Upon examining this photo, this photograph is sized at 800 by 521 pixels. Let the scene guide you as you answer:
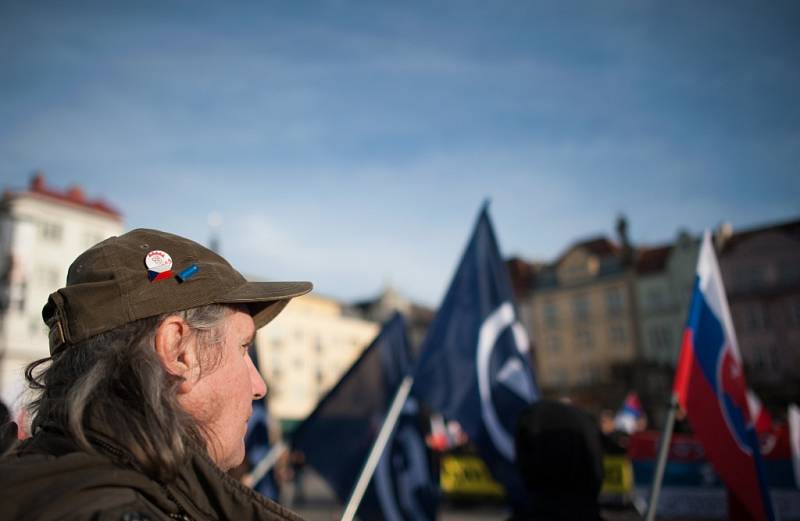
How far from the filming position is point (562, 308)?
58219mm

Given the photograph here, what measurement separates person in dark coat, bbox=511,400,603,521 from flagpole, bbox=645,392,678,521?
63 centimetres

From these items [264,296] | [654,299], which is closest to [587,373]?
[654,299]

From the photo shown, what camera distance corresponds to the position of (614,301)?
54.9 m

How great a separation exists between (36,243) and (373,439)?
43.0 meters

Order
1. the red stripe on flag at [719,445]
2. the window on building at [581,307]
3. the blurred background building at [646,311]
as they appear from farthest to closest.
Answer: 1. the window on building at [581,307]
2. the blurred background building at [646,311]
3. the red stripe on flag at [719,445]

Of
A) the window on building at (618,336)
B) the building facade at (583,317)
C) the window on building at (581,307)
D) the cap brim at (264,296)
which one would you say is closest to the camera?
the cap brim at (264,296)

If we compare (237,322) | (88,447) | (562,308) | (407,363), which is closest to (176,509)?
(88,447)

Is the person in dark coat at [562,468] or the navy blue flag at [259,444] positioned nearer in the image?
the person in dark coat at [562,468]

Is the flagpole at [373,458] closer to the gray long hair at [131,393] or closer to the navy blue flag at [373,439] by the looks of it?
the navy blue flag at [373,439]

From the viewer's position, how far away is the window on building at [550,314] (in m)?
58.4

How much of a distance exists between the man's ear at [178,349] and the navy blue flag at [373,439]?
4.44m

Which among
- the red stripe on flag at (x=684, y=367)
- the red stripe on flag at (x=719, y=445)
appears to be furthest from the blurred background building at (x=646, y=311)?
the red stripe on flag at (x=684, y=367)

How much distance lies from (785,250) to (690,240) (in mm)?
6822

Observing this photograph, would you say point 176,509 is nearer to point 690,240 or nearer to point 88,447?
point 88,447
